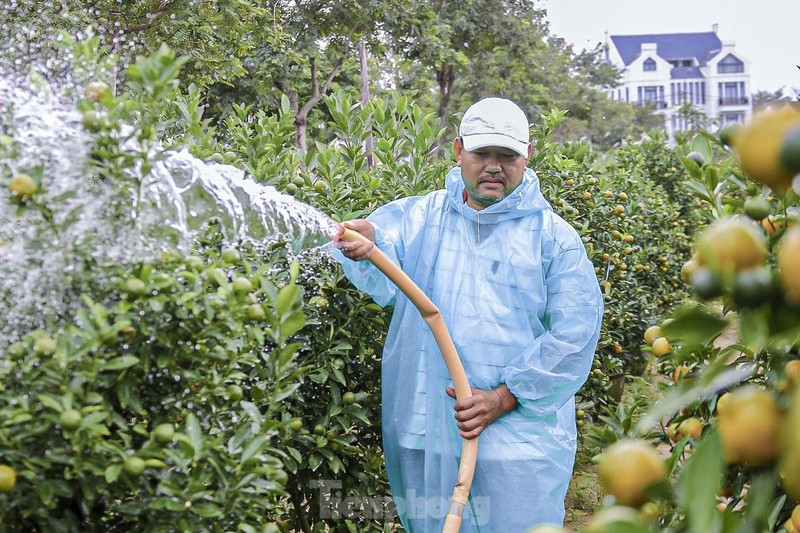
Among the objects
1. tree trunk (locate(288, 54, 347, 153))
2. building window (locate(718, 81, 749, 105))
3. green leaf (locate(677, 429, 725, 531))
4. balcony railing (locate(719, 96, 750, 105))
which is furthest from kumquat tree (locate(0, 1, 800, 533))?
building window (locate(718, 81, 749, 105))

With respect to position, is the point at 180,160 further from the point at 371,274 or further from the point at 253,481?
the point at 371,274

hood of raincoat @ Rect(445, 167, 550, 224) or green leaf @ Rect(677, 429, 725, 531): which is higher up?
hood of raincoat @ Rect(445, 167, 550, 224)

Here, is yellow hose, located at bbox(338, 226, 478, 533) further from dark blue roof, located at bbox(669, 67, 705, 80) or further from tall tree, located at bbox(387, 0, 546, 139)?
dark blue roof, located at bbox(669, 67, 705, 80)

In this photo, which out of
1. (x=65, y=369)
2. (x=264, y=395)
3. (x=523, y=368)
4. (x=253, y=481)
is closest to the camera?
(x=65, y=369)

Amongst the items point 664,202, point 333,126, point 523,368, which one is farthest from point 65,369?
point 664,202

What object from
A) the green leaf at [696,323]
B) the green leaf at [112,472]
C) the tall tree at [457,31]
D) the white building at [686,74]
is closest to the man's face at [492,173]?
the green leaf at [112,472]

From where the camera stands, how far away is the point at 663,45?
73000mm

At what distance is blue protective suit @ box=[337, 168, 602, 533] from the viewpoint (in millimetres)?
2477

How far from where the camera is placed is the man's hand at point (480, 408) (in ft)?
7.85

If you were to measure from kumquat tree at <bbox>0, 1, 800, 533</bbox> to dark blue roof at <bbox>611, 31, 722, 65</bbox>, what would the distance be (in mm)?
73662

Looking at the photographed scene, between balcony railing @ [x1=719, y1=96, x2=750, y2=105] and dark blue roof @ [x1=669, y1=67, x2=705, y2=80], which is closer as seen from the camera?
balcony railing @ [x1=719, y1=96, x2=750, y2=105]

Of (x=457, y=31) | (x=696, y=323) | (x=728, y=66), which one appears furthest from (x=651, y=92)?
(x=696, y=323)

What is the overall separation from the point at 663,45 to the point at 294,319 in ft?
252

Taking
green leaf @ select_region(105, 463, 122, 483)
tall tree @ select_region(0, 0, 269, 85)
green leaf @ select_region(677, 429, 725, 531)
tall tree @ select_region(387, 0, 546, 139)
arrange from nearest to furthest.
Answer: green leaf @ select_region(677, 429, 725, 531) → green leaf @ select_region(105, 463, 122, 483) → tall tree @ select_region(0, 0, 269, 85) → tall tree @ select_region(387, 0, 546, 139)
